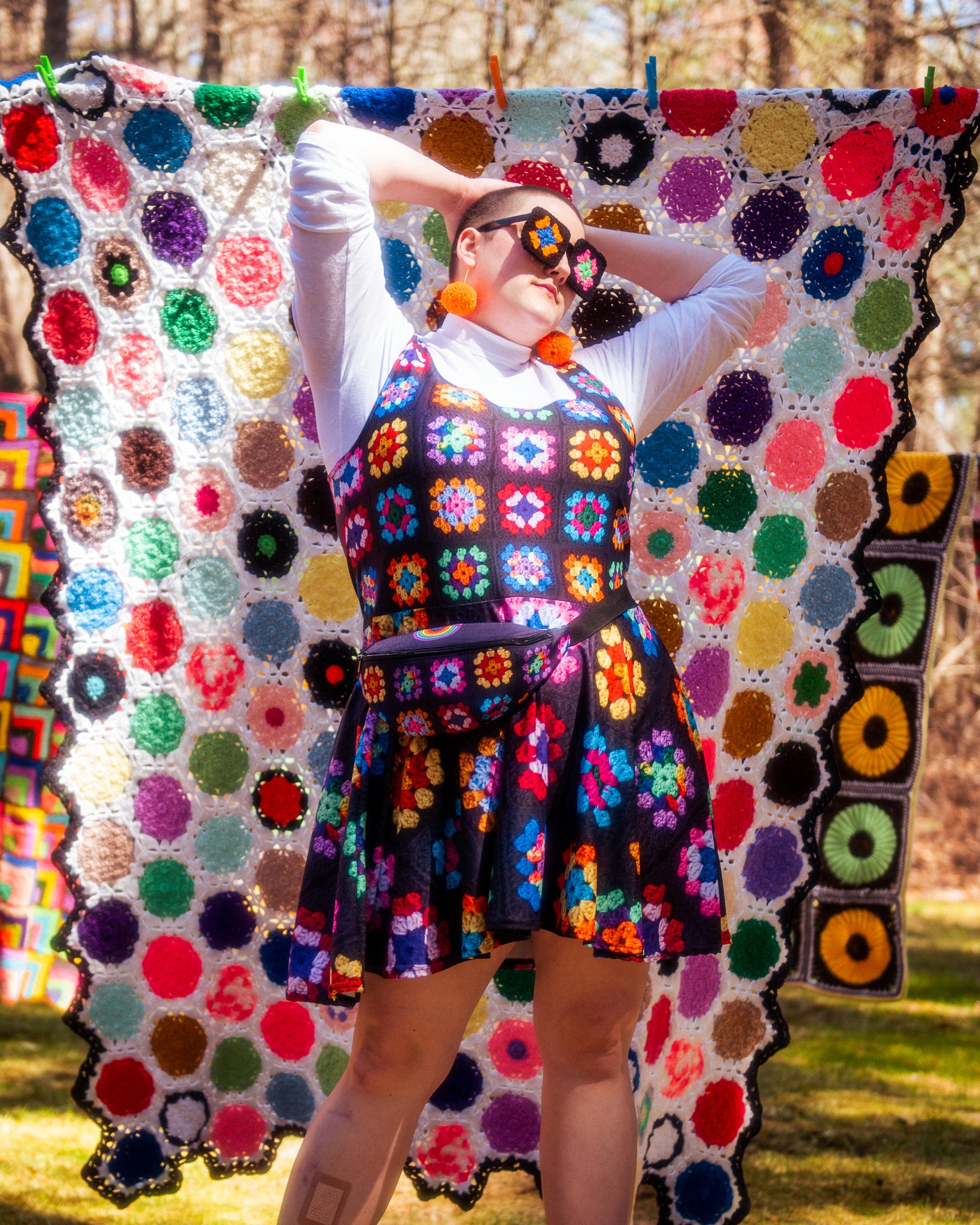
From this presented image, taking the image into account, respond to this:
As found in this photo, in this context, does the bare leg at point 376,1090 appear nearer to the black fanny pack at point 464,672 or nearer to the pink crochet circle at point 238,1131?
the black fanny pack at point 464,672

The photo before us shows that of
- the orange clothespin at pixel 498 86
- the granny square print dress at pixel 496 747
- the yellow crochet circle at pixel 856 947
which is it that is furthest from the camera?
the yellow crochet circle at pixel 856 947

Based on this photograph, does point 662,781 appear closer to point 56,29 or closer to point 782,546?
point 782,546

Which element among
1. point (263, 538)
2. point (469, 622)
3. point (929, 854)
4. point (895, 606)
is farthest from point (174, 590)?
point (929, 854)

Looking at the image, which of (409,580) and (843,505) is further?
(843,505)

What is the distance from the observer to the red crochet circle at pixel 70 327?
209 centimetres

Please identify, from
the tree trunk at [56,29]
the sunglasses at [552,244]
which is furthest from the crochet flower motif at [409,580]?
the tree trunk at [56,29]

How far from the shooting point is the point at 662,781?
1477mm

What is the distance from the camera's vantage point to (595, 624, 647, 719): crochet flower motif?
1452mm

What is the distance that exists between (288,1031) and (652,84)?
1.85 meters

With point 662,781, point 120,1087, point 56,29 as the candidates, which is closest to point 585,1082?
point 662,781

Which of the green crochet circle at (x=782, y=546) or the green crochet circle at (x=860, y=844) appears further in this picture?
the green crochet circle at (x=860, y=844)

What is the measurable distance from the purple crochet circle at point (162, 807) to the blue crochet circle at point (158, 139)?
112 centimetres

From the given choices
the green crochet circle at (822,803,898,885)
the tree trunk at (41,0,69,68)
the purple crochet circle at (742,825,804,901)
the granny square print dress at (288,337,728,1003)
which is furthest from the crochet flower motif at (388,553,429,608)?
the tree trunk at (41,0,69,68)

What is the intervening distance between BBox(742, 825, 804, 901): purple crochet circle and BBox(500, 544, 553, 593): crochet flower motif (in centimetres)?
94
